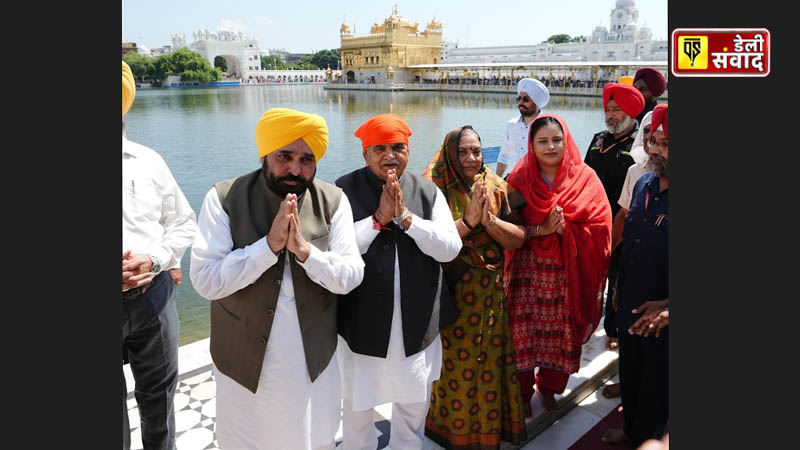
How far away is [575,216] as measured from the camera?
188cm

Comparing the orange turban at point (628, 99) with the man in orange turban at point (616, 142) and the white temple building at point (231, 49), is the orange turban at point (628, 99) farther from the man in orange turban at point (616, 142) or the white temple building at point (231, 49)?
the white temple building at point (231, 49)

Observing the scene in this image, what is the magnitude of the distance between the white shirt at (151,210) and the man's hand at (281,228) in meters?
0.48

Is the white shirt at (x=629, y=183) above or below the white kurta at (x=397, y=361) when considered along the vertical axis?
above

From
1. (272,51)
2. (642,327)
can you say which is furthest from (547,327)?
(272,51)

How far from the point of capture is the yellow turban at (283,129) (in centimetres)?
129

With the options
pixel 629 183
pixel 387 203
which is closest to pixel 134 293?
pixel 387 203

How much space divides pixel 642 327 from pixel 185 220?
156 cm

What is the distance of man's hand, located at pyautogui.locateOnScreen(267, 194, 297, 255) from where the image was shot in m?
1.23

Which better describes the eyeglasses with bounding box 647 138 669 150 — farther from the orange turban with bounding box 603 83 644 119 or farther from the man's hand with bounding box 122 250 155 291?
the man's hand with bounding box 122 250 155 291

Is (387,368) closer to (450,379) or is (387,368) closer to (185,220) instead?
(450,379)

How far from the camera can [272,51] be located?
70.8 m

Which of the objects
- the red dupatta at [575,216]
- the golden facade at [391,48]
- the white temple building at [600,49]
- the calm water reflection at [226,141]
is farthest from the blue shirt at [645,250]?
the white temple building at [600,49]

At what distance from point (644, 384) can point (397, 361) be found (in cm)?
90

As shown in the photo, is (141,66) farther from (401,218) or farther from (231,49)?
(401,218)
